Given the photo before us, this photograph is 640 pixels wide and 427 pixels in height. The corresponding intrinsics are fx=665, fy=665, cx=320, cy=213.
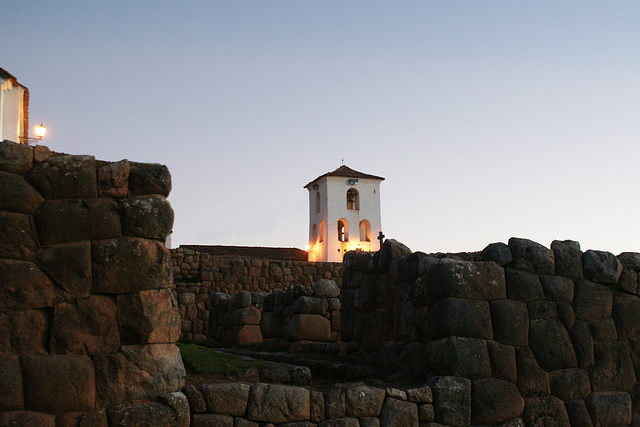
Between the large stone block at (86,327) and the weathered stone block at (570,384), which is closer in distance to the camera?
the large stone block at (86,327)

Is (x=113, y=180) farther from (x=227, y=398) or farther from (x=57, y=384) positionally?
(x=227, y=398)

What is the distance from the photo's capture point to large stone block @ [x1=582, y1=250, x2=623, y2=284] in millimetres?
8250

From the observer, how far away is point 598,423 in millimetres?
7758

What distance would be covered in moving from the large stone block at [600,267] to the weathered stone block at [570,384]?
46.5 inches

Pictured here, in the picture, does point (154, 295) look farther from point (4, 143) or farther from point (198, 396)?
point (4, 143)

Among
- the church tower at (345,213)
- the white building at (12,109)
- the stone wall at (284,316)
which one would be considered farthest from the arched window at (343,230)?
the stone wall at (284,316)

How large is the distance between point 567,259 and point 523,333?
3.97 feet

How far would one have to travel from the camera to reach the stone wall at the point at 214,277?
20000 mm

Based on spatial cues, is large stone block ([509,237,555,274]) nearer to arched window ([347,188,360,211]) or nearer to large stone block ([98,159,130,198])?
large stone block ([98,159,130,198])

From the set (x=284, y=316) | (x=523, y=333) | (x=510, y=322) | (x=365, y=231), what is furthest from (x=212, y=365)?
(x=365, y=231)

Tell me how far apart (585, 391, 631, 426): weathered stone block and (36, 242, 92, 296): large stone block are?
5.81 meters

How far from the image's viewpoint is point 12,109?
128 ft

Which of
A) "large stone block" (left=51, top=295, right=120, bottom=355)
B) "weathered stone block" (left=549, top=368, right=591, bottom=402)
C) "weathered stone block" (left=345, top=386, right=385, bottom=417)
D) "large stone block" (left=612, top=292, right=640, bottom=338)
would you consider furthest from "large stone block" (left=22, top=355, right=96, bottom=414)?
"large stone block" (left=612, top=292, right=640, bottom=338)

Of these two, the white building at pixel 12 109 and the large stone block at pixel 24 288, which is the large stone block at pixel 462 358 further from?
the white building at pixel 12 109
